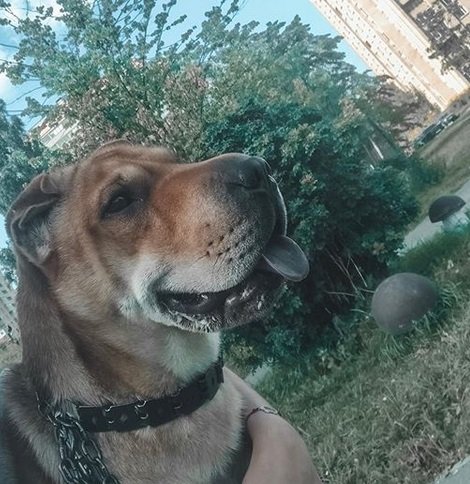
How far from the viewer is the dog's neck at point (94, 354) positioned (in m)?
2.12

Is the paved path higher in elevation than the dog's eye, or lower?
lower

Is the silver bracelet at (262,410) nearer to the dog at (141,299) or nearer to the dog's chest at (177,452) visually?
the dog at (141,299)

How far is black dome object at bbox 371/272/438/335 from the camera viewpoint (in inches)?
257

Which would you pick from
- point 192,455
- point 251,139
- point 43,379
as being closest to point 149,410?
point 192,455

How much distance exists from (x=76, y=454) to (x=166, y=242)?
68 cm

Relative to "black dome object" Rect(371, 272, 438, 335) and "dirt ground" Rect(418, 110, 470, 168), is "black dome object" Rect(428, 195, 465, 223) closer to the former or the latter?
"black dome object" Rect(371, 272, 438, 335)

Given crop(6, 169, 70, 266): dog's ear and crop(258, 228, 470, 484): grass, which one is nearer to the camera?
crop(6, 169, 70, 266): dog's ear

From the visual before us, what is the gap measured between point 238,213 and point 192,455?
2.47 feet

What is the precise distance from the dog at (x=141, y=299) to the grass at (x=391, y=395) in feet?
8.05

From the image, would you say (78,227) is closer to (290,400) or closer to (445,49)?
(290,400)

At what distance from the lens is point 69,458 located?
1.96 m

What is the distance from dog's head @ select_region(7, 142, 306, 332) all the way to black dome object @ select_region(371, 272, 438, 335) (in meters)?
4.57

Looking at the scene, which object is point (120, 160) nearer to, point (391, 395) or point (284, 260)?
point (284, 260)

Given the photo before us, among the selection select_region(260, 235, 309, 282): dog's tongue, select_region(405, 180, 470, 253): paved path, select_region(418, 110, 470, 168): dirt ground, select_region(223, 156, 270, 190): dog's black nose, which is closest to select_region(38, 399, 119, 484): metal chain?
select_region(260, 235, 309, 282): dog's tongue
